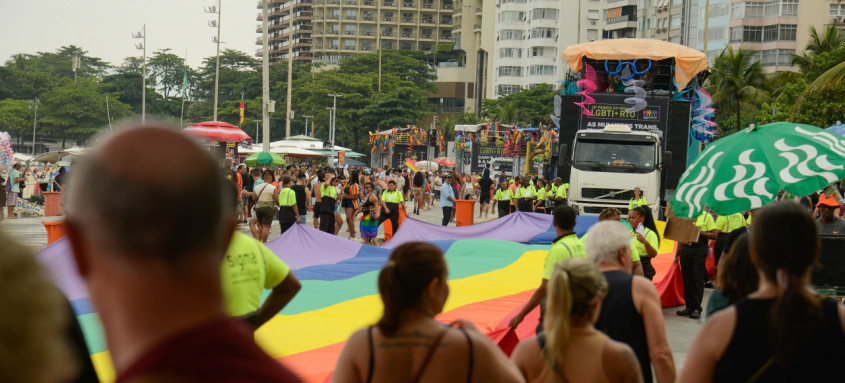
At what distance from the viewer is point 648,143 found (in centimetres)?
2402

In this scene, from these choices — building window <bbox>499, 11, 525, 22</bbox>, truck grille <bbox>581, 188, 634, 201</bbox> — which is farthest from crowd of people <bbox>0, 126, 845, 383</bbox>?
building window <bbox>499, 11, 525, 22</bbox>

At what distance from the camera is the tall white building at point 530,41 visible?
11419cm

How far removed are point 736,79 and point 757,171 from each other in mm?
60668

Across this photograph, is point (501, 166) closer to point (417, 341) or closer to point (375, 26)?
point (417, 341)

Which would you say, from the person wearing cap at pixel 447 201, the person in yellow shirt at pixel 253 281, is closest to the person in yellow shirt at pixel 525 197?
the person wearing cap at pixel 447 201

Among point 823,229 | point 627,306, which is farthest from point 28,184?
point 627,306

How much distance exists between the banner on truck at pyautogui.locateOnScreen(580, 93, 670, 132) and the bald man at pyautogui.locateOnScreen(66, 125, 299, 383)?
955 inches

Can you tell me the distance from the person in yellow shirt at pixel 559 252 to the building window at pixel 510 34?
11370 cm

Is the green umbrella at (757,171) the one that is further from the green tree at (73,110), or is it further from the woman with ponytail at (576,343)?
the green tree at (73,110)

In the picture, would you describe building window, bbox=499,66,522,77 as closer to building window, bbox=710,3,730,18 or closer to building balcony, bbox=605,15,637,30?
building balcony, bbox=605,15,637,30

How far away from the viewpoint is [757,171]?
7766mm

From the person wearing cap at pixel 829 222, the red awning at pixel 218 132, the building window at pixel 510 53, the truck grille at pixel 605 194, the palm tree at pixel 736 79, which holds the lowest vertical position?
the truck grille at pixel 605 194

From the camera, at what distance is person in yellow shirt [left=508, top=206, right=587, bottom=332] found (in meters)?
6.82

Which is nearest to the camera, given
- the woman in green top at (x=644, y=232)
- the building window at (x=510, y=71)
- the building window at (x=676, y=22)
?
the woman in green top at (x=644, y=232)
